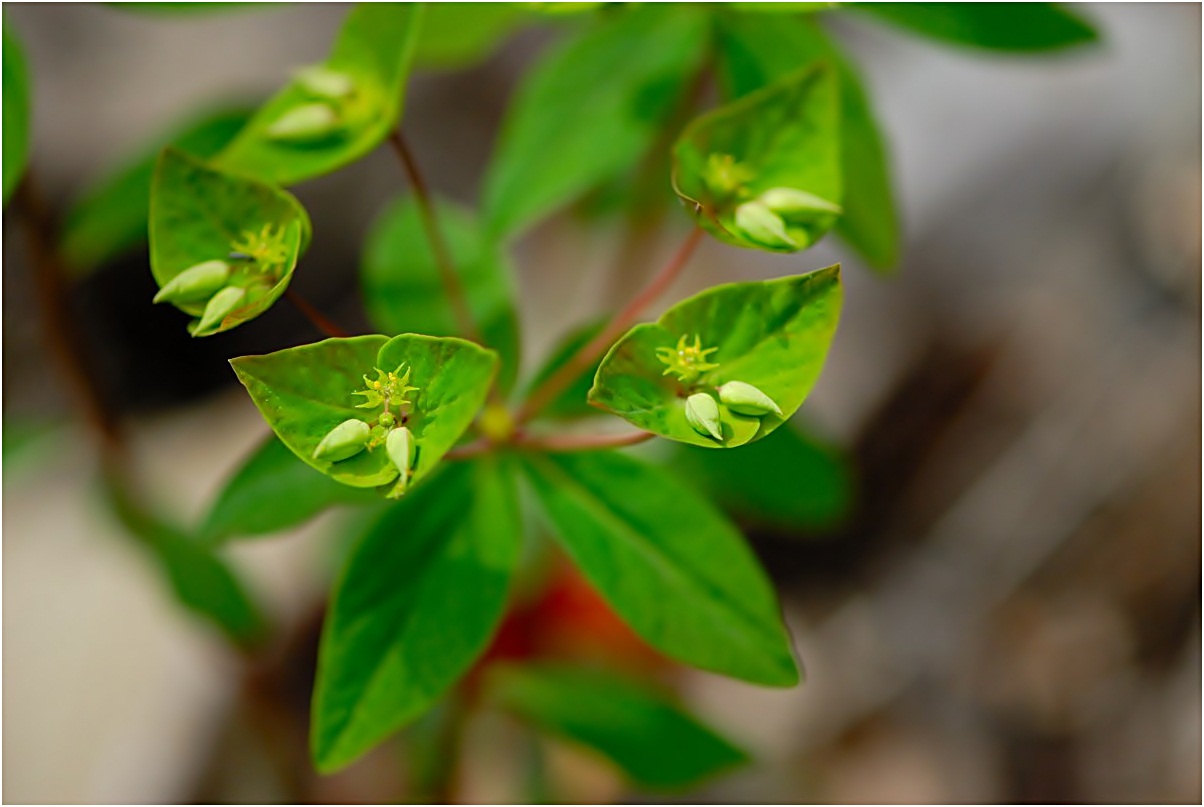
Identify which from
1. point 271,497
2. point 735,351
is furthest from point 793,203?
point 271,497

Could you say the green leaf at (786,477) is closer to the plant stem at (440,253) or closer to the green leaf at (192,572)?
the plant stem at (440,253)

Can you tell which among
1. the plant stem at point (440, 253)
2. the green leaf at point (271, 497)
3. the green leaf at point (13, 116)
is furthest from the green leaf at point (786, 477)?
the green leaf at point (13, 116)

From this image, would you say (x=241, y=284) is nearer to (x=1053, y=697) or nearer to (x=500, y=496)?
(x=500, y=496)

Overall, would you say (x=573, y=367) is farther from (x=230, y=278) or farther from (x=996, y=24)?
(x=996, y=24)

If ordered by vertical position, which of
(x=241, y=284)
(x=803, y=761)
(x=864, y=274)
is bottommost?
(x=803, y=761)

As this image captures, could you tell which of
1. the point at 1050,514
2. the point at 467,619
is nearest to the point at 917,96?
the point at 1050,514

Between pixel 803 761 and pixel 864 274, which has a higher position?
pixel 864 274

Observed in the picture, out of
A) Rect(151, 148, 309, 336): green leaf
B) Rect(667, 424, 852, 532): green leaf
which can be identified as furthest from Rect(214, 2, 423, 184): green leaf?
Rect(667, 424, 852, 532): green leaf
